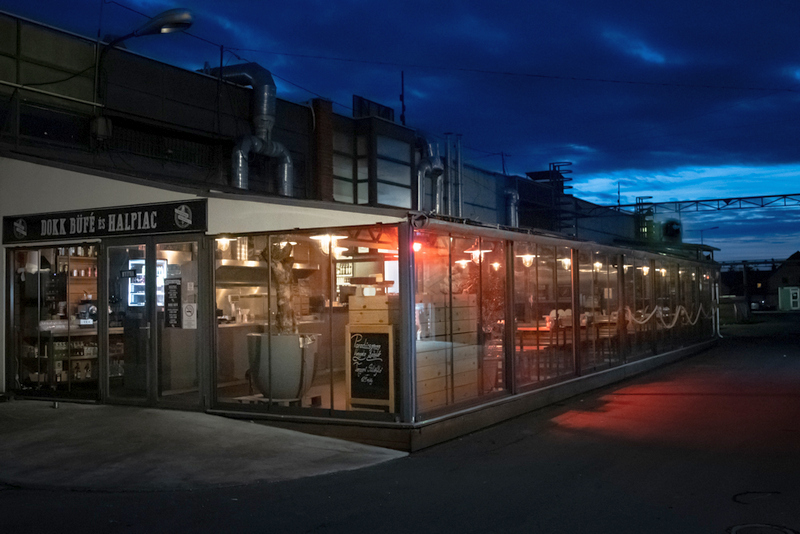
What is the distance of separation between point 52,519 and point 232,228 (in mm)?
5274

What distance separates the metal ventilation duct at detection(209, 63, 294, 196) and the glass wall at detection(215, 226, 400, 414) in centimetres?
815

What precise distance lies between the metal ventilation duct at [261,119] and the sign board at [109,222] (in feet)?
21.5

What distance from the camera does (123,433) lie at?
10.0 m

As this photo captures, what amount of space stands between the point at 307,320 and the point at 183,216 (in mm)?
2446

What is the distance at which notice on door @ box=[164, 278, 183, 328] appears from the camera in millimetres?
11453

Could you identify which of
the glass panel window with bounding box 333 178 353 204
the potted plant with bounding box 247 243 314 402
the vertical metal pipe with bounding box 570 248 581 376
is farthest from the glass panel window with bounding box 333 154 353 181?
the potted plant with bounding box 247 243 314 402

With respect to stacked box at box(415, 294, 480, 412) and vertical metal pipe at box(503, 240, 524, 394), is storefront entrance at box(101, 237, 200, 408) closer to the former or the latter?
stacked box at box(415, 294, 480, 412)

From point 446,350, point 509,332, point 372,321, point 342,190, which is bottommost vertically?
point 446,350

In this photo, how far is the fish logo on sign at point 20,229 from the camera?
13.0m

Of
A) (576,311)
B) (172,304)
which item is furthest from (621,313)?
(172,304)

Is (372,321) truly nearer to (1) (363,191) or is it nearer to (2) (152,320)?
(2) (152,320)

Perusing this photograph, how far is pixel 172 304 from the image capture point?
11.5 meters

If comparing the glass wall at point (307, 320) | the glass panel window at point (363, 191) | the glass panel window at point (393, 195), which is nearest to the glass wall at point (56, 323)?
the glass wall at point (307, 320)

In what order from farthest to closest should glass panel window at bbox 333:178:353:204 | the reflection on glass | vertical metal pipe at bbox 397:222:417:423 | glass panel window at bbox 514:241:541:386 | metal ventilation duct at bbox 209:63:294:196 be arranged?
glass panel window at bbox 333:178:353:204
metal ventilation duct at bbox 209:63:294:196
glass panel window at bbox 514:241:541:386
the reflection on glass
vertical metal pipe at bbox 397:222:417:423
